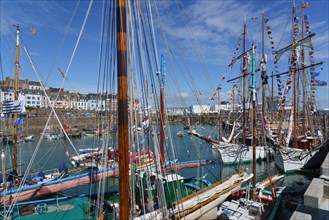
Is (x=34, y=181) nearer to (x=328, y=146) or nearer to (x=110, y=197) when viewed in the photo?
(x=110, y=197)

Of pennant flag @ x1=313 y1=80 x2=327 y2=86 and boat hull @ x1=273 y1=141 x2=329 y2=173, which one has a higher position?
pennant flag @ x1=313 y1=80 x2=327 y2=86

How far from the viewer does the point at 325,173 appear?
4.74 m

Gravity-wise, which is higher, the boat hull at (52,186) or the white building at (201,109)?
the white building at (201,109)

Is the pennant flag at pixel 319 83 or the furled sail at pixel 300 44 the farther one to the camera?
the pennant flag at pixel 319 83


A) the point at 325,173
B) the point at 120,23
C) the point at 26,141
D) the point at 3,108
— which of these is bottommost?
the point at 26,141

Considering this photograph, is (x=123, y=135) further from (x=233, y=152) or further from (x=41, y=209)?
(x=233, y=152)

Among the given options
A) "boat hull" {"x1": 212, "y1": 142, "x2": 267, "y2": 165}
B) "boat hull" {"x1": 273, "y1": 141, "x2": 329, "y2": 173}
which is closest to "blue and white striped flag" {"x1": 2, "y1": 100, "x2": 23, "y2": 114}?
"boat hull" {"x1": 212, "y1": 142, "x2": 267, "y2": 165}

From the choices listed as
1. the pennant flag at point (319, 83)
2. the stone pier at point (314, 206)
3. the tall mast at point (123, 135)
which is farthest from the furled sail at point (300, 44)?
the tall mast at point (123, 135)

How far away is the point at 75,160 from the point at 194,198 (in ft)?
77.6

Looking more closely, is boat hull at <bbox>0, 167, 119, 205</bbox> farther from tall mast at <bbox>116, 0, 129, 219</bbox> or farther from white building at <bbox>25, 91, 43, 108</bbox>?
white building at <bbox>25, 91, 43, 108</bbox>

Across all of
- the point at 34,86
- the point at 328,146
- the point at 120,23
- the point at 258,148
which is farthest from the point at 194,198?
the point at 34,86

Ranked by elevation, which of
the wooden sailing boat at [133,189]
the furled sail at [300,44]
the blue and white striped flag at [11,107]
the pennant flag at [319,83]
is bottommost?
the wooden sailing boat at [133,189]

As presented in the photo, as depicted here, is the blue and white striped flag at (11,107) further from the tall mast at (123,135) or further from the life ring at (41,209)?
the tall mast at (123,135)

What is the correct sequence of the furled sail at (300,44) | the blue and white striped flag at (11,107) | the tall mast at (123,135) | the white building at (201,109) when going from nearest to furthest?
the tall mast at (123,135), the white building at (201,109), the blue and white striped flag at (11,107), the furled sail at (300,44)
